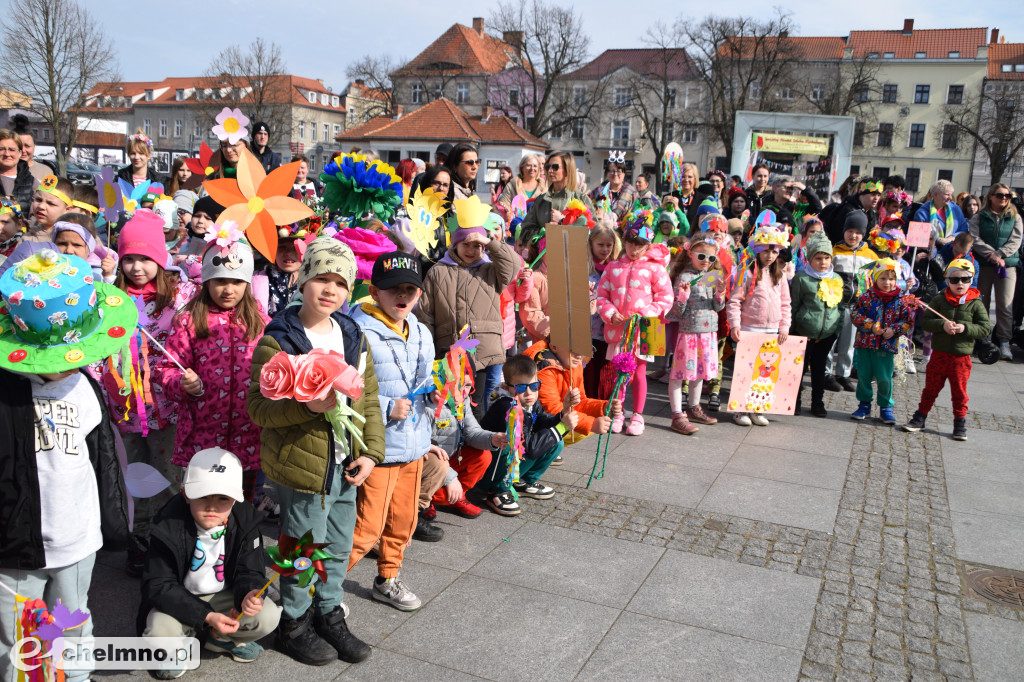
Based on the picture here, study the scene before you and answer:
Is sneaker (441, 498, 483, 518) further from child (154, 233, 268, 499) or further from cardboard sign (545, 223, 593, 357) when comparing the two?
child (154, 233, 268, 499)

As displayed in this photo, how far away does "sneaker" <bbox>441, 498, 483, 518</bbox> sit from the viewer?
16.0ft

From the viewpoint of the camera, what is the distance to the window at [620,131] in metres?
66.9

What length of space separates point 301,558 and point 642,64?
69.1 meters

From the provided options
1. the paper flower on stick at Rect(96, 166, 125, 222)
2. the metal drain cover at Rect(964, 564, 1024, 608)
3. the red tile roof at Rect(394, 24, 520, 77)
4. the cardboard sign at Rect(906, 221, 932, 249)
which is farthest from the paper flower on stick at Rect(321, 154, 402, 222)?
the red tile roof at Rect(394, 24, 520, 77)

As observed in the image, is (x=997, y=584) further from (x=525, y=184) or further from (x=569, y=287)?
(x=525, y=184)

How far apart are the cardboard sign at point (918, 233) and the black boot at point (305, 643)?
9462mm

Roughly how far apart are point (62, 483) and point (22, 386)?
361 millimetres

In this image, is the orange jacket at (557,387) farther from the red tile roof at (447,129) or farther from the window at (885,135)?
the window at (885,135)

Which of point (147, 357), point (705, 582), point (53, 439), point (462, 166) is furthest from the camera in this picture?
point (462, 166)

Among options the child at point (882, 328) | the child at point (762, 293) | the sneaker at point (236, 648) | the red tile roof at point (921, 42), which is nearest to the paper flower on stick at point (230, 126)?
the sneaker at point (236, 648)

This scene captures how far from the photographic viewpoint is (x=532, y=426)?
4992mm

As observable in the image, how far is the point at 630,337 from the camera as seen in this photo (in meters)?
6.28

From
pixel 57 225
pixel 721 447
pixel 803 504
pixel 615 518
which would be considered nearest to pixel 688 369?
pixel 721 447

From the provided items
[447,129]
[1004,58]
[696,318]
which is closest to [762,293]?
[696,318]
